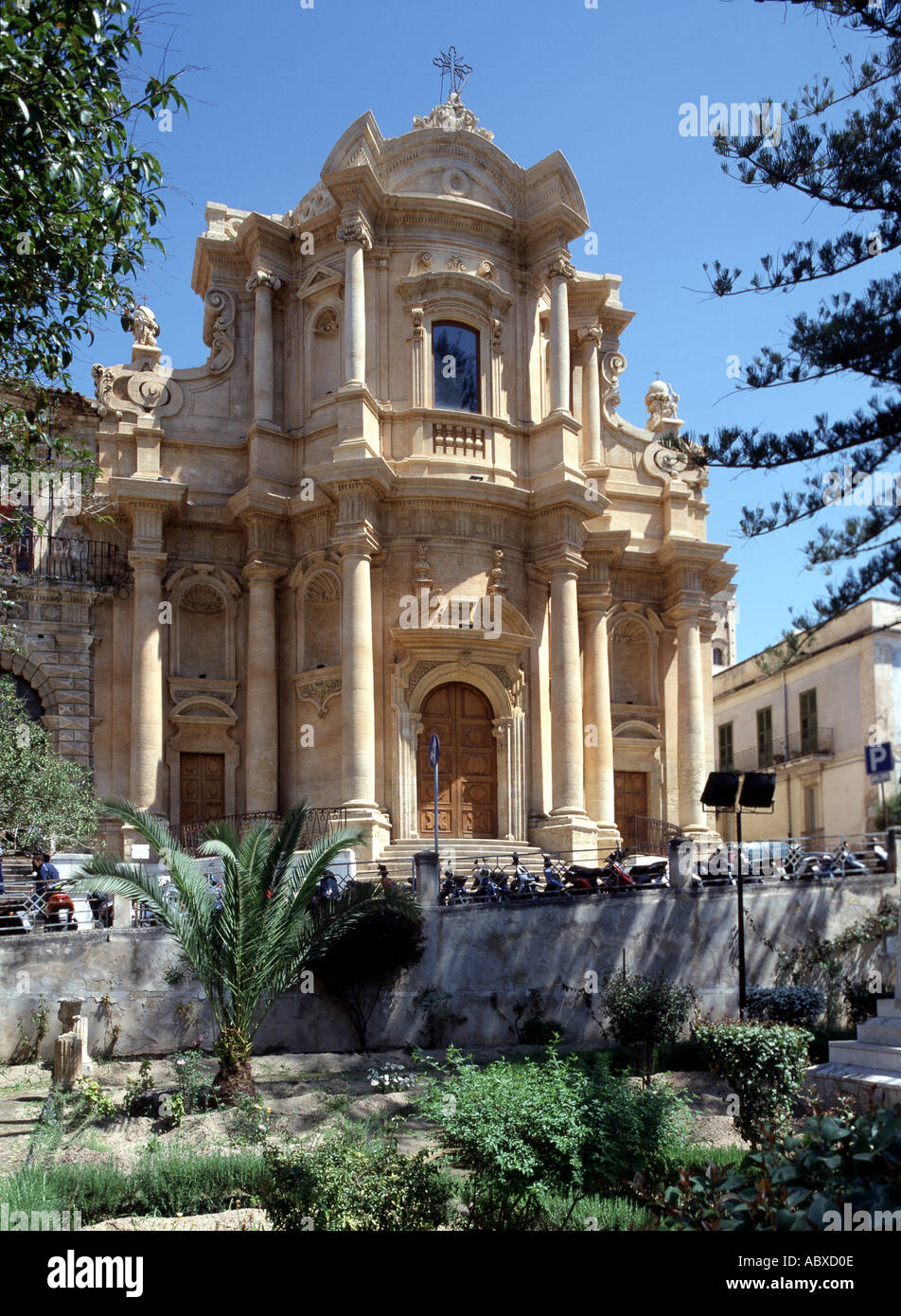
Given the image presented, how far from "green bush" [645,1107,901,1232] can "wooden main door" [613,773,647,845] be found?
22.9 meters

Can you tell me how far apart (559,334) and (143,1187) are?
73.0 ft

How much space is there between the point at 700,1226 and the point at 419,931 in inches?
522

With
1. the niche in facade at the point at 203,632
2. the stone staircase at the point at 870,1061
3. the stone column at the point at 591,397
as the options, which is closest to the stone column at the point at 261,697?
the niche in facade at the point at 203,632

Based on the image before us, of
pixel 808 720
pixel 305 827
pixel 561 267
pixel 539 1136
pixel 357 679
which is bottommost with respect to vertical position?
pixel 539 1136

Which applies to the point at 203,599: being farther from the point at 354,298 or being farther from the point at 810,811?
the point at 810,811

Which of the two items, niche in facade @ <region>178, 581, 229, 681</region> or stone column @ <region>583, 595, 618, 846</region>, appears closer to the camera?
niche in facade @ <region>178, 581, 229, 681</region>

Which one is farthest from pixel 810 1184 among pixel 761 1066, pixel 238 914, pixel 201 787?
pixel 201 787

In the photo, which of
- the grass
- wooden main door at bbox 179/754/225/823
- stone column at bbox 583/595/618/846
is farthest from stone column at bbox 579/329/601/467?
the grass

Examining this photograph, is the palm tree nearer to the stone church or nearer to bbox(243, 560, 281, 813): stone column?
the stone church

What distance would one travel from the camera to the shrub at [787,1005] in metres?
18.2

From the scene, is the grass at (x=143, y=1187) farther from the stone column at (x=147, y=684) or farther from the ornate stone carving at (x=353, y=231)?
the ornate stone carving at (x=353, y=231)

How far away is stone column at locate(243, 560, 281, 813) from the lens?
87.4ft

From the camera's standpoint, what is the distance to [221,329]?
97.3ft

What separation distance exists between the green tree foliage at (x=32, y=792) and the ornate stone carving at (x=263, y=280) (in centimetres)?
1151
